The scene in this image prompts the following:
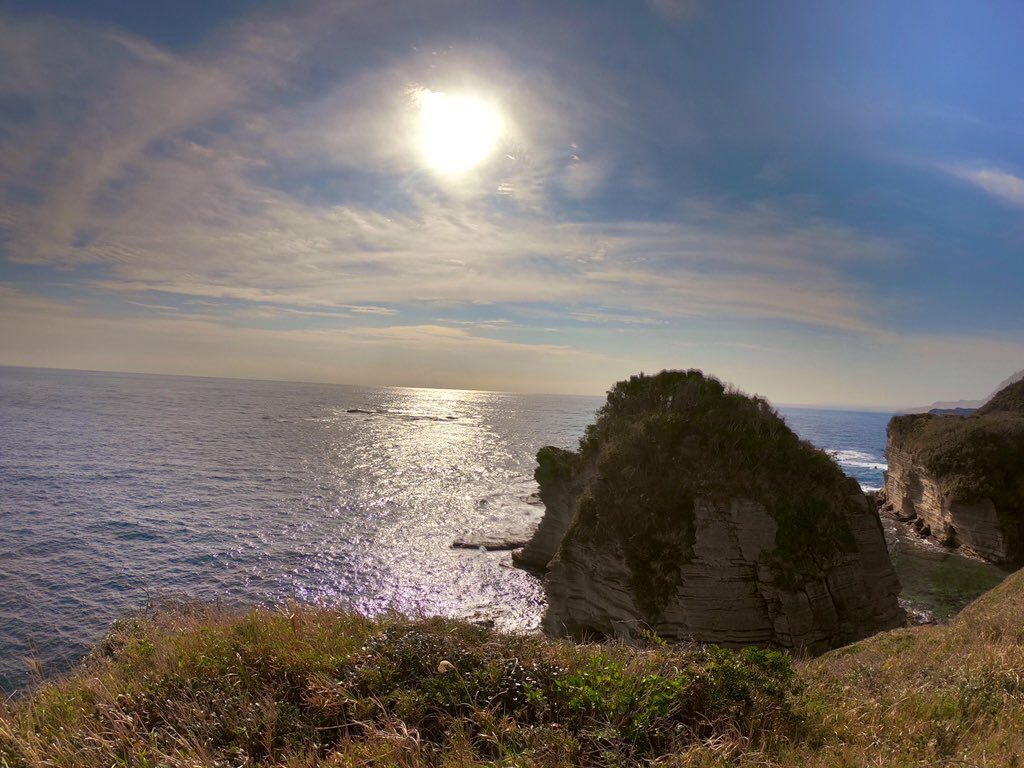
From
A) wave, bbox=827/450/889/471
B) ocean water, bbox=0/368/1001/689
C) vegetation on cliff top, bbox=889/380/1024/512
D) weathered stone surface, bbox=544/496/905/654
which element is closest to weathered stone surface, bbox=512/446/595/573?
ocean water, bbox=0/368/1001/689

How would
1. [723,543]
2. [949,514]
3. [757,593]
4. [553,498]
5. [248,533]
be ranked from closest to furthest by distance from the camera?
1. [757,593]
2. [723,543]
3. [553,498]
4. [248,533]
5. [949,514]

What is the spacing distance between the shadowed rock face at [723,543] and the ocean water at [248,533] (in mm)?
Answer: 8234

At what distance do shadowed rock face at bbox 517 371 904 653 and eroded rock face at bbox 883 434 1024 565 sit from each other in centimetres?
2239

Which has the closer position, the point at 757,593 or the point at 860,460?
the point at 757,593

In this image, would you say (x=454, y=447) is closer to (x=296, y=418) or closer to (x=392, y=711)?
(x=296, y=418)

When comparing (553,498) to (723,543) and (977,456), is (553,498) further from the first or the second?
(977,456)

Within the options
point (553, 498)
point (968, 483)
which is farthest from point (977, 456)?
point (553, 498)

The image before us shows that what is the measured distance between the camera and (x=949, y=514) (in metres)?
37.4

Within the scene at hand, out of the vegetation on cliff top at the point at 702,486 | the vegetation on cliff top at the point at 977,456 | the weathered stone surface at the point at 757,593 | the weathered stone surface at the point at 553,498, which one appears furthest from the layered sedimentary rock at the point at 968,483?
the weathered stone surface at the point at 553,498

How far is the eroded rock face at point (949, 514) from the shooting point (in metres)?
33.5

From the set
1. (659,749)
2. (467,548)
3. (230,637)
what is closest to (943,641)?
(659,749)

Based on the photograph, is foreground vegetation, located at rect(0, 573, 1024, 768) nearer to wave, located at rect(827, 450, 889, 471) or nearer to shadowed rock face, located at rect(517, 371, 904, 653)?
shadowed rock face, located at rect(517, 371, 904, 653)

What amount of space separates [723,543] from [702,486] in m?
2.16

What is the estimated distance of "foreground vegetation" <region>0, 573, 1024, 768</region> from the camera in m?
4.88
